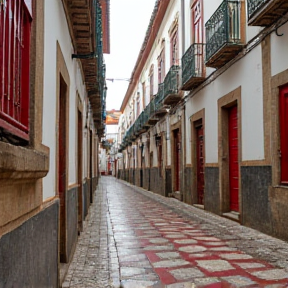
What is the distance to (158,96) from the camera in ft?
55.5

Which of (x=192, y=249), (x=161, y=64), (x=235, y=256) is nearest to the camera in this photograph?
(x=235, y=256)

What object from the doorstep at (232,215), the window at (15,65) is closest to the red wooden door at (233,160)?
the doorstep at (232,215)

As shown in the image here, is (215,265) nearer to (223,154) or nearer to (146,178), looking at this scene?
(223,154)

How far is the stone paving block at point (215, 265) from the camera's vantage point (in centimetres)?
466

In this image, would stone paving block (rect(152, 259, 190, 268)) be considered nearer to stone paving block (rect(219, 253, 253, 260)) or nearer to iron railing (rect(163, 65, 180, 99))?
stone paving block (rect(219, 253, 253, 260))

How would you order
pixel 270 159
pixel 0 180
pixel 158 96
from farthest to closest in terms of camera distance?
pixel 158 96
pixel 270 159
pixel 0 180

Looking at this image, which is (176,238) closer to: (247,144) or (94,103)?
(247,144)

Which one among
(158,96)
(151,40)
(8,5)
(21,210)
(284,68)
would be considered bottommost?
(21,210)

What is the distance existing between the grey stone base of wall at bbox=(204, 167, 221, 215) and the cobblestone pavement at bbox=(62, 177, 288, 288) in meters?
1.19

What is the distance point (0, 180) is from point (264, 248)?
4947 mm

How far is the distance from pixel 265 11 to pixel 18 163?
5580mm

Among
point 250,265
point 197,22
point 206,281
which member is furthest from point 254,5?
point 197,22

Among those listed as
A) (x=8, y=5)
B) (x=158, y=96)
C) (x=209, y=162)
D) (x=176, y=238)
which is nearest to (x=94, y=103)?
(x=158, y=96)

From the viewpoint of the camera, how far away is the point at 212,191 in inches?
402
